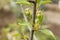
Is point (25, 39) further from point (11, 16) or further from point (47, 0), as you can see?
point (11, 16)

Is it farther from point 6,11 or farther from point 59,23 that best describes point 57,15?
point 6,11

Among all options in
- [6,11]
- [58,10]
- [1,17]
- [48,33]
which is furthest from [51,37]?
[58,10]

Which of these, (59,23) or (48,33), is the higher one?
(48,33)

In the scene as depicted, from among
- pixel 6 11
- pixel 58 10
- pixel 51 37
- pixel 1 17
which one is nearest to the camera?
pixel 51 37

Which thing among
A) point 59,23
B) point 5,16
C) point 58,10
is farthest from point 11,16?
point 58,10

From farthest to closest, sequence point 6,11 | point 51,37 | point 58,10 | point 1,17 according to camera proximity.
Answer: point 58,10, point 6,11, point 1,17, point 51,37

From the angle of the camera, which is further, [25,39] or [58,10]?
[58,10]

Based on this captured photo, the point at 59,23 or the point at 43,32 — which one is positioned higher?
the point at 43,32

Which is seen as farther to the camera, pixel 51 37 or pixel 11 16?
pixel 11 16

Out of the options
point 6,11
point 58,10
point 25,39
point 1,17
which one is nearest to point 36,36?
point 25,39
